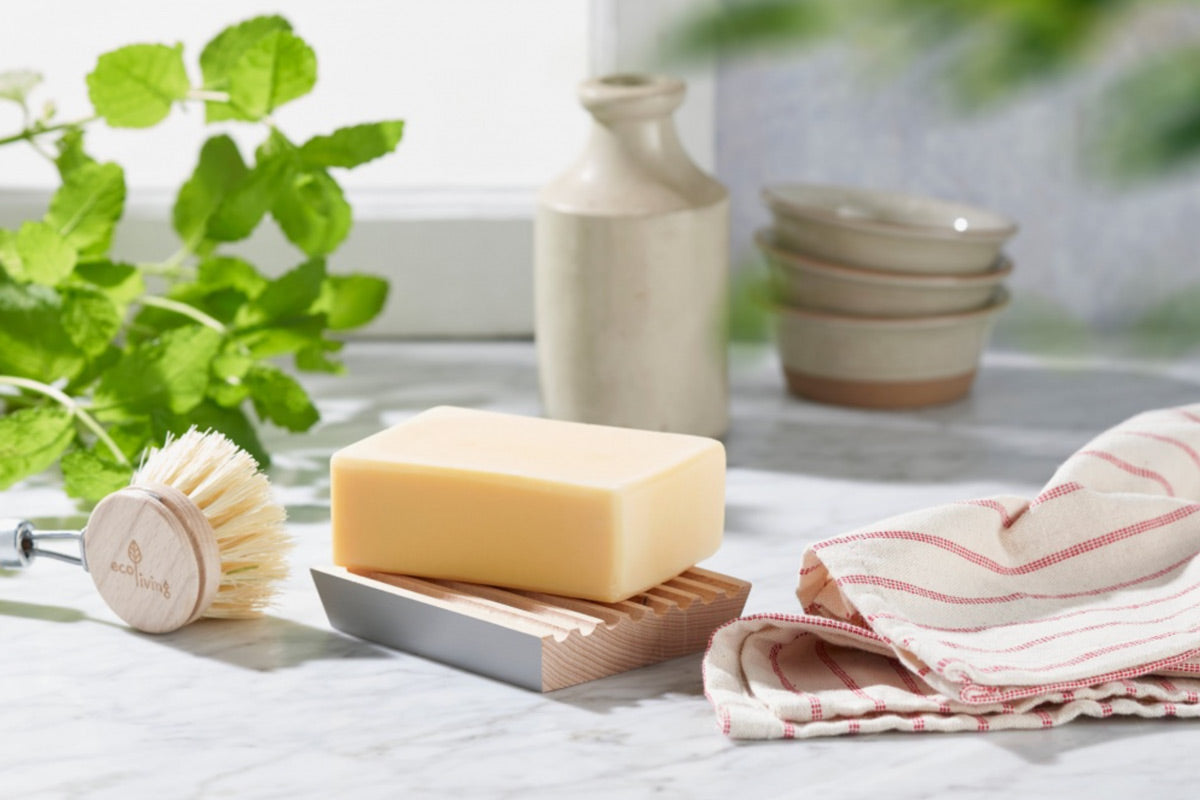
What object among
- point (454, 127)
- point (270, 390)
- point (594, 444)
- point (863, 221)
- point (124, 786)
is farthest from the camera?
point (454, 127)

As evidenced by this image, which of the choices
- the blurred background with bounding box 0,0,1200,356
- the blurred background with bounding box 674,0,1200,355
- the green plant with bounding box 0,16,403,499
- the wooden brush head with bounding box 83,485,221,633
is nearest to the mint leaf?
the green plant with bounding box 0,16,403,499

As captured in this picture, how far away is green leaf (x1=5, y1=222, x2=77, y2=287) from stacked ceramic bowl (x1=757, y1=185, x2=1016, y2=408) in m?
0.48

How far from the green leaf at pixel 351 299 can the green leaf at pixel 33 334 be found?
20cm

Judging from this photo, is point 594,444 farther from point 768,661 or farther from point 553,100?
point 553,100

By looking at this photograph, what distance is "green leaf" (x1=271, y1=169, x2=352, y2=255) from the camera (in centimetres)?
87

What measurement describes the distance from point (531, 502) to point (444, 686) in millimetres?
87

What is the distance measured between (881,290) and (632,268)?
203mm

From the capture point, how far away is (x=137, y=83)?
0.82 m

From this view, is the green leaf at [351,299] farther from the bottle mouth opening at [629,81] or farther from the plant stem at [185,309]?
the bottle mouth opening at [629,81]

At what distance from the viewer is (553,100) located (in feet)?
3.92

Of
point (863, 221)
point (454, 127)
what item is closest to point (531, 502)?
point (863, 221)

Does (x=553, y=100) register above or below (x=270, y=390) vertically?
above

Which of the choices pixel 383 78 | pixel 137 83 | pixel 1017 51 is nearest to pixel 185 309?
pixel 137 83

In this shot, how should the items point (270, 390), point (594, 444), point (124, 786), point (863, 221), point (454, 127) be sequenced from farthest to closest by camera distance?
point (454, 127), point (863, 221), point (270, 390), point (594, 444), point (124, 786)
